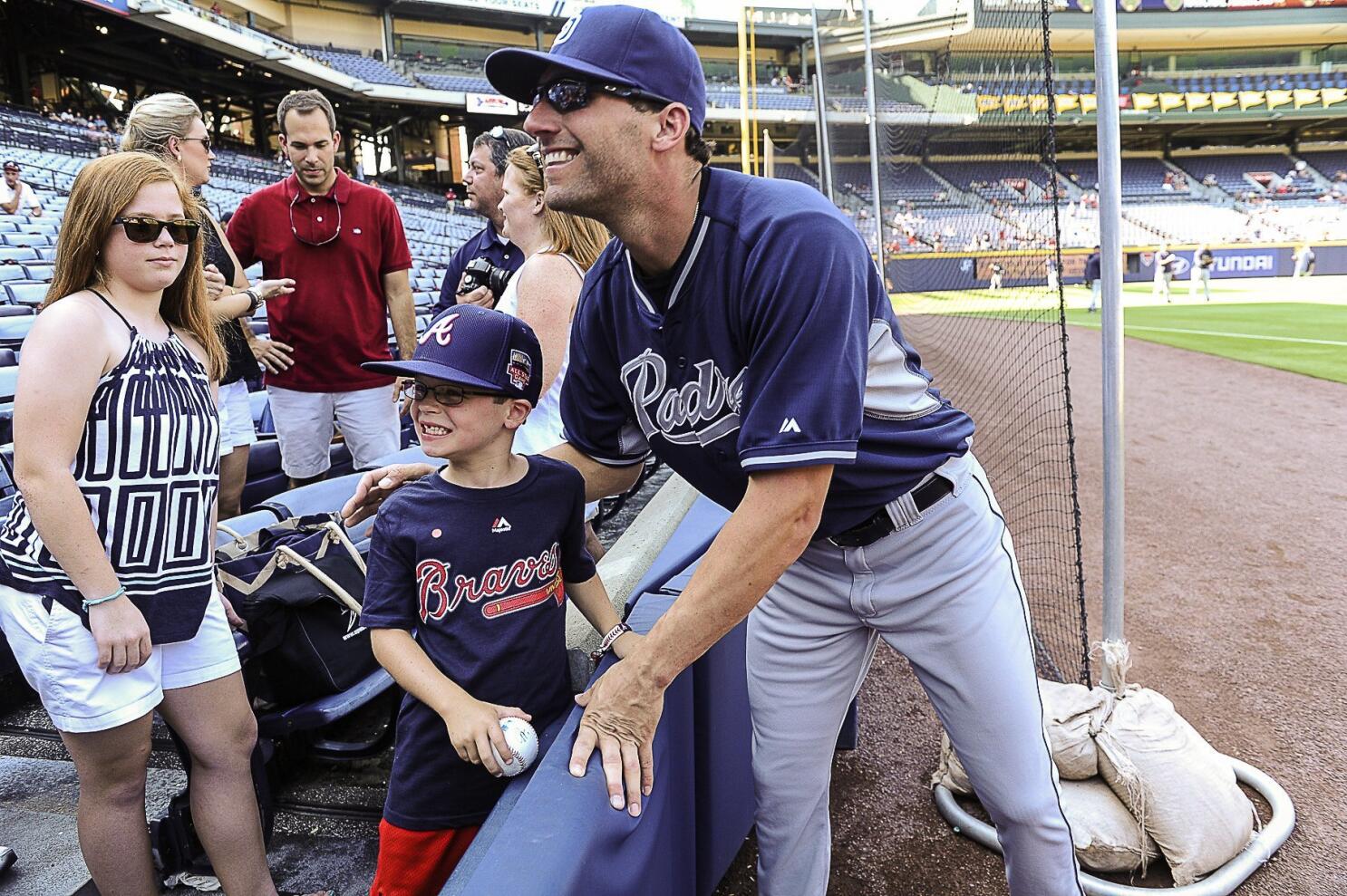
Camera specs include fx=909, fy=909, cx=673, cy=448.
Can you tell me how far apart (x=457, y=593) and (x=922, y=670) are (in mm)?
900

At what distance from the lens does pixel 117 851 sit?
6.04 feet

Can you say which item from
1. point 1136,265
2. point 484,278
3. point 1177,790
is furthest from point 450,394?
point 1136,265

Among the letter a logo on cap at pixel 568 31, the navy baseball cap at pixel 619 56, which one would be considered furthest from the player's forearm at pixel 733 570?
the letter a logo on cap at pixel 568 31

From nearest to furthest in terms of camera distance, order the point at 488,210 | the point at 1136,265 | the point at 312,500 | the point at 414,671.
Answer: the point at 414,671 < the point at 312,500 < the point at 488,210 < the point at 1136,265

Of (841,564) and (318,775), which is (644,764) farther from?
(318,775)

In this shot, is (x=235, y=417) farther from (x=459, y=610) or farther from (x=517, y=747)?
(x=517, y=747)

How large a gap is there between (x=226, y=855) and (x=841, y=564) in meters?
1.44

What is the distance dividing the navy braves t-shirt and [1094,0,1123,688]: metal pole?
5.53 feet

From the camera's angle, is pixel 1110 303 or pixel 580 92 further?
pixel 1110 303

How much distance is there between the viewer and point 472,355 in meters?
1.70

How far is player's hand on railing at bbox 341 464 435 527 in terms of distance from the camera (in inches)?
75.5

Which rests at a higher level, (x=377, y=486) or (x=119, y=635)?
(x=377, y=486)

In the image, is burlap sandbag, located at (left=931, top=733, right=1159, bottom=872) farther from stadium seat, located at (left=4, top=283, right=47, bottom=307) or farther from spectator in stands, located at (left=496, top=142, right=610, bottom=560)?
stadium seat, located at (left=4, top=283, right=47, bottom=307)

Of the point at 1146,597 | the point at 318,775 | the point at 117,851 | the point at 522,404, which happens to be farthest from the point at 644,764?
the point at 1146,597
